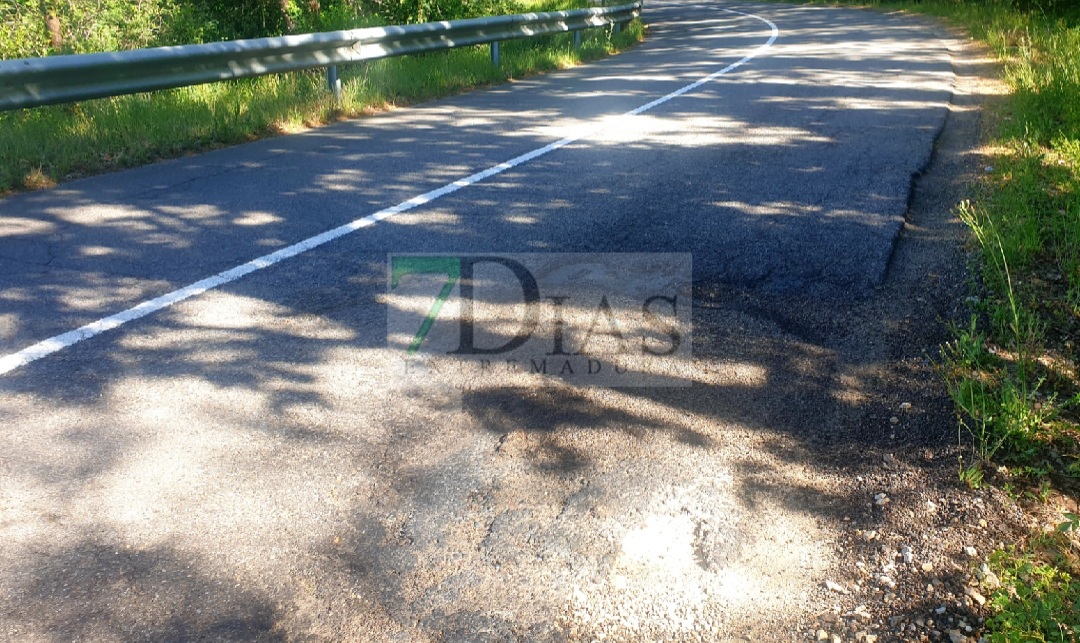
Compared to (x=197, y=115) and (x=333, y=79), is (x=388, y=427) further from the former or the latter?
(x=333, y=79)

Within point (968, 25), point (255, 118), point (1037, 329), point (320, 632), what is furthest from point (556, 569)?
point (968, 25)

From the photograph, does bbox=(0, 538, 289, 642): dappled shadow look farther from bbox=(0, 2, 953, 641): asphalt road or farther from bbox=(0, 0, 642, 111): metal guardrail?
bbox=(0, 0, 642, 111): metal guardrail

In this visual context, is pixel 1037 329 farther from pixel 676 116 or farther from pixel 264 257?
pixel 676 116

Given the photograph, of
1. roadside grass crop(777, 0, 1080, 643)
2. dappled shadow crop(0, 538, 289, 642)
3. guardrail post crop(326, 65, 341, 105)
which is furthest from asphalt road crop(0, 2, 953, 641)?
guardrail post crop(326, 65, 341, 105)

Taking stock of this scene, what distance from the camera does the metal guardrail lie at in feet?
24.6

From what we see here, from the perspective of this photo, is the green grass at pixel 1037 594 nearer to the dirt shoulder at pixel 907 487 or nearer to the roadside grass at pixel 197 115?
the dirt shoulder at pixel 907 487

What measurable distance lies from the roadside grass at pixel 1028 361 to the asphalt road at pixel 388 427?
1.56ft

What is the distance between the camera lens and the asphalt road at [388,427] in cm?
261

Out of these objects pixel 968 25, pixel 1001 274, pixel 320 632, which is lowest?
pixel 320 632

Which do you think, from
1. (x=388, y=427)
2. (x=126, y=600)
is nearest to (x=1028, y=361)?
(x=388, y=427)

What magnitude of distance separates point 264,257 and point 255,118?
14.0 ft

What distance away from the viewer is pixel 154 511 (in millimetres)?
2951

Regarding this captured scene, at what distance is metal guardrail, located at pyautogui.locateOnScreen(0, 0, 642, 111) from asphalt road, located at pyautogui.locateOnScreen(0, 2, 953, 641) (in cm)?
116

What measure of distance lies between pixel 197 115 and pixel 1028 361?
24.4ft
